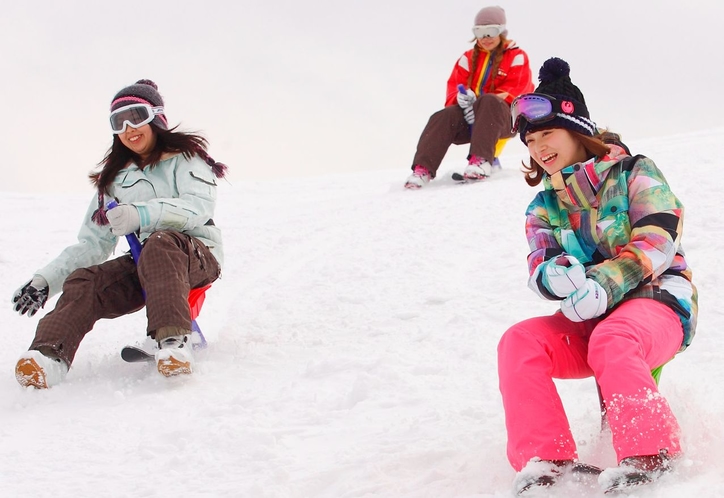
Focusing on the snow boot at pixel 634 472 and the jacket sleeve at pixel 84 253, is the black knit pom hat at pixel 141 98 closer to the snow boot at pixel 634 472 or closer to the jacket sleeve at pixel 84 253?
the jacket sleeve at pixel 84 253

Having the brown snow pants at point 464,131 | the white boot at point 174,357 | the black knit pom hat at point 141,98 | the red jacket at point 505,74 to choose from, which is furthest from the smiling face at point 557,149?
the red jacket at point 505,74

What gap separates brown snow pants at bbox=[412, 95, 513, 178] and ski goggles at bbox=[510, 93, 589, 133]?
15.0 ft

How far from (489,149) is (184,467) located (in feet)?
16.9

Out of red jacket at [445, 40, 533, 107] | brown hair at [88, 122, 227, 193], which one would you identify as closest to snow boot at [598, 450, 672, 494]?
brown hair at [88, 122, 227, 193]

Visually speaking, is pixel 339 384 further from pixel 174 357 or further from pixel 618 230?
pixel 618 230

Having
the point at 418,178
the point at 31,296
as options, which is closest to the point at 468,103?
the point at 418,178

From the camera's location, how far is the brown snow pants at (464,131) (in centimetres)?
706

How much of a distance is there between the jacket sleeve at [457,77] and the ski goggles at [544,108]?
516cm

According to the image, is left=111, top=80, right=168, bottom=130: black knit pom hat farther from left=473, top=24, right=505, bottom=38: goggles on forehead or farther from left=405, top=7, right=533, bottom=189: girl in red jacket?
left=473, top=24, right=505, bottom=38: goggles on forehead

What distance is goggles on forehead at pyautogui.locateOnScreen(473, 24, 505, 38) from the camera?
7.29 metres

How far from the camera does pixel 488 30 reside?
7.30 m

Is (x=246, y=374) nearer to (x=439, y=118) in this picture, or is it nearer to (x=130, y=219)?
(x=130, y=219)

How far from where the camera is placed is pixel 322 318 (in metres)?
3.86

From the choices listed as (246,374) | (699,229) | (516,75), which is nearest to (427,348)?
(246,374)
